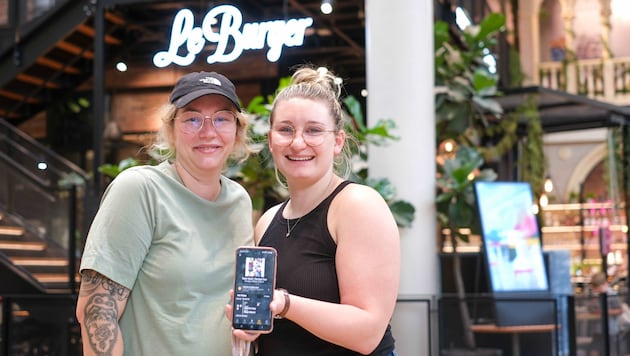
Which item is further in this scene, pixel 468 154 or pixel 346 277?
pixel 468 154

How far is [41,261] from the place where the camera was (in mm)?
8883

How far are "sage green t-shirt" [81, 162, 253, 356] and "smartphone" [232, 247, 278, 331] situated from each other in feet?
1.13

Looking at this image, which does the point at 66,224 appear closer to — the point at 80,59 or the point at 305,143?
the point at 80,59

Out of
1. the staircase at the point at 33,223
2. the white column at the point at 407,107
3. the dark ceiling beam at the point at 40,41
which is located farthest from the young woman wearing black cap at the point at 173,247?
the dark ceiling beam at the point at 40,41

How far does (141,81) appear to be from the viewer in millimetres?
11523

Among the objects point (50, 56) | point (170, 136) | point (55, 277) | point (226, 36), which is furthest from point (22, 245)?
point (170, 136)

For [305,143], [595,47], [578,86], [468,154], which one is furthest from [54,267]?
[595,47]

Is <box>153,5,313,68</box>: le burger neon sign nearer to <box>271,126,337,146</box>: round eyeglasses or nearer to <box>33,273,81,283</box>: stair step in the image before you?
<box>33,273,81,283</box>: stair step

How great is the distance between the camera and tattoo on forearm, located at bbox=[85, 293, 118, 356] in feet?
6.57

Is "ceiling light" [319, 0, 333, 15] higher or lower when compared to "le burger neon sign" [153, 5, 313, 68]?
higher

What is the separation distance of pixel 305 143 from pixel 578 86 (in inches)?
660

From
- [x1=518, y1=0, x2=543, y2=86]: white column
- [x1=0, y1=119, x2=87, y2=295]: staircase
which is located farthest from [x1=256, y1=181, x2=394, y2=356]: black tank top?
[x1=518, y1=0, x2=543, y2=86]: white column

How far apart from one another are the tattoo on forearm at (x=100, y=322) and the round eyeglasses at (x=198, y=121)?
1.44 feet

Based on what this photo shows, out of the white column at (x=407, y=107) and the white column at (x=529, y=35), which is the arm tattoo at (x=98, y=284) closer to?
the white column at (x=407, y=107)
